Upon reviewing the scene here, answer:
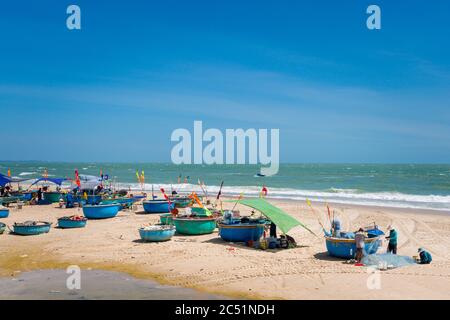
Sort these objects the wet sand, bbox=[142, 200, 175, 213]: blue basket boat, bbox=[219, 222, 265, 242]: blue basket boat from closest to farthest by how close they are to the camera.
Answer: the wet sand
bbox=[219, 222, 265, 242]: blue basket boat
bbox=[142, 200, 175, 213]: blue basket boat

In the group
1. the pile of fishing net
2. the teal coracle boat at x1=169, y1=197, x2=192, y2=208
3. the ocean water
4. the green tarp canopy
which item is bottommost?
the ocean water

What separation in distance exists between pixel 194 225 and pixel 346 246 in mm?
7183

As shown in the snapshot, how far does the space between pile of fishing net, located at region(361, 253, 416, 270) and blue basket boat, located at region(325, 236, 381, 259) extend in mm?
540

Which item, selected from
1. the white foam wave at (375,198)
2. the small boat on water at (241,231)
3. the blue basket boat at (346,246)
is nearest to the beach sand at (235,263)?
the blue basket boat at (346,246)

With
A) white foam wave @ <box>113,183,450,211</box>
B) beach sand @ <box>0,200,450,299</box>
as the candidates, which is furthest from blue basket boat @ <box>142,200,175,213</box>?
A: white foam wave @ <box>113,183,450,211</box>

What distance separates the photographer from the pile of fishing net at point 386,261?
1288 cm

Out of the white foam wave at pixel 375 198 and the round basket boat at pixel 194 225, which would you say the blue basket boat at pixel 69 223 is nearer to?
the round basket boat at pixel 194 225

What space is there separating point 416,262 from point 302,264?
3.77 meters

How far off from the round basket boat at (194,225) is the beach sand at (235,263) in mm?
490

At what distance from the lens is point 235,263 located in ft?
44.3

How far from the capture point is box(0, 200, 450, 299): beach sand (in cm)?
1084

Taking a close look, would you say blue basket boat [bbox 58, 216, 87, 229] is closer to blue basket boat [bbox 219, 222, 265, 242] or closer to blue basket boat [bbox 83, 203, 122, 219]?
blue basket boat [bbox 83, 203, 122, 219]

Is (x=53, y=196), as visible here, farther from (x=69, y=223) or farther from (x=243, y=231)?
(x=243, y=231)
